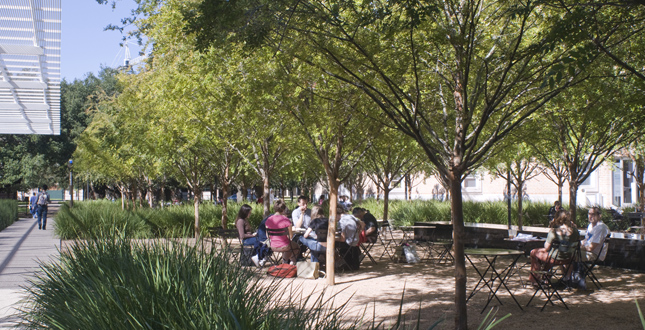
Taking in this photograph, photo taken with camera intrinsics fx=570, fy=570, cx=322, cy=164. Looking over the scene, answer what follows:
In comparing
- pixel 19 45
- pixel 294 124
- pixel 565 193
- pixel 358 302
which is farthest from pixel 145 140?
pixel 565 193

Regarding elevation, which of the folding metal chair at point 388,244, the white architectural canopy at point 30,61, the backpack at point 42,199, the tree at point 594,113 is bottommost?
the folding metal chair at point 388,244

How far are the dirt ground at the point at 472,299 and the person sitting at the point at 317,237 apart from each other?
68cm

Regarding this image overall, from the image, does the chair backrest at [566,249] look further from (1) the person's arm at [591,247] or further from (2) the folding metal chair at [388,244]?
(2) the folding metal chair at [388,244]

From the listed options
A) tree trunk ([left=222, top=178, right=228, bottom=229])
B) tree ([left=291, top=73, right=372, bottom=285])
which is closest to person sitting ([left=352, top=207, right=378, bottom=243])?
tree ([left=291, top=73, right=372, bottom=285])

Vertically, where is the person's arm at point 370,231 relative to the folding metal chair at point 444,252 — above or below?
above

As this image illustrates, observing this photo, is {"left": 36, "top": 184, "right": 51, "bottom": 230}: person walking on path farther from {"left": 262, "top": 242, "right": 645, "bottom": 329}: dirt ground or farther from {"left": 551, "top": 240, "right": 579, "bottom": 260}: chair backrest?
{"left": 551, "top": 240, "right": 579, "bottom": 260}: chair backrest

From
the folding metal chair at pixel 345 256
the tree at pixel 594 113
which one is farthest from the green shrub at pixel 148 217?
the tree at pixel 594 113

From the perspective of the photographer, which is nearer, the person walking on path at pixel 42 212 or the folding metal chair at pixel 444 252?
the folding metal chair at pixel 444 252

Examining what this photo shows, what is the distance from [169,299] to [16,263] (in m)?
9.16

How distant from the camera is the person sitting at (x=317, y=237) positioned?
11164 mm

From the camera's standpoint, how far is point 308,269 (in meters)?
10.7

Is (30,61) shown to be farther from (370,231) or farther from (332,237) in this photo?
(370,231)

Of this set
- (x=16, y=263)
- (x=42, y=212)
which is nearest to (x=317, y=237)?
(x=16, y=263)

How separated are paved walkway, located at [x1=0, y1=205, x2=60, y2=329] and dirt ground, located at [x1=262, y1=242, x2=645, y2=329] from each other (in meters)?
3.79
